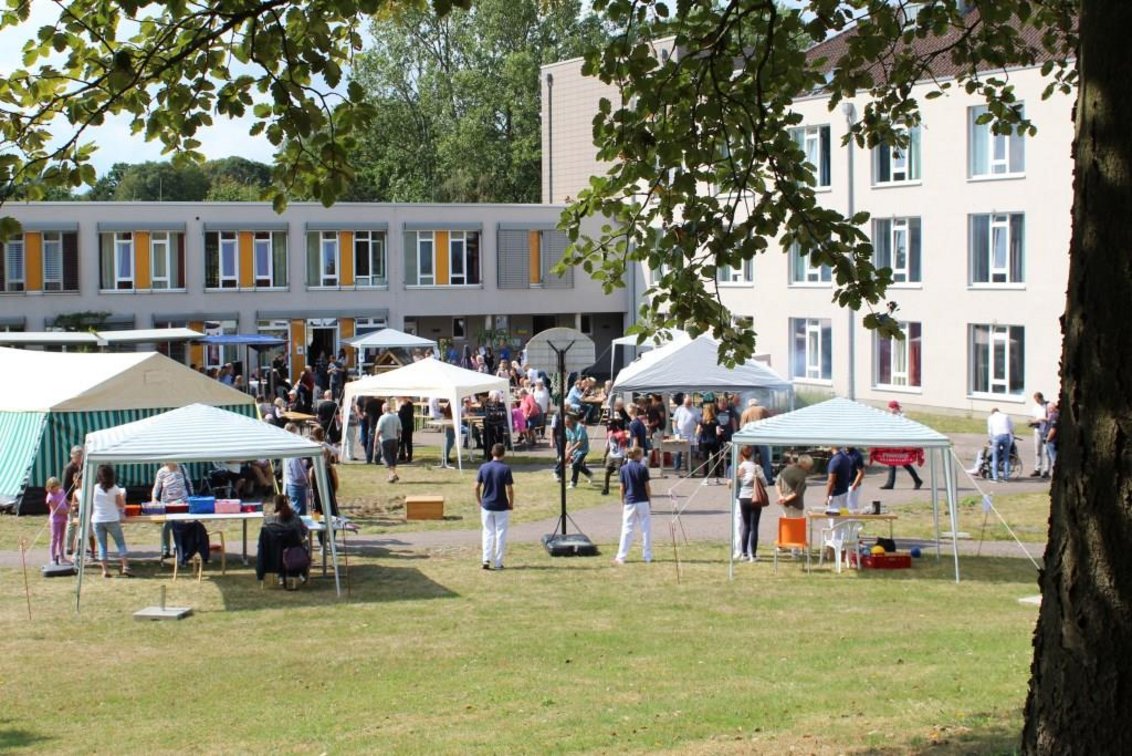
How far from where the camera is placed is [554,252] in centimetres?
5694

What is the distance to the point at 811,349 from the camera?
1909 inches

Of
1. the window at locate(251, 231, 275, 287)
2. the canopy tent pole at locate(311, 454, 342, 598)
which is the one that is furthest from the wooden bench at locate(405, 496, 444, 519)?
the window at locate(251, 231, 275, 287)

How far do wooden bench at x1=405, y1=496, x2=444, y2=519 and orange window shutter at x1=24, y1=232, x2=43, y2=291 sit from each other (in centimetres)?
3033

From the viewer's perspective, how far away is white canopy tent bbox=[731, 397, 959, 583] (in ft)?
59.6

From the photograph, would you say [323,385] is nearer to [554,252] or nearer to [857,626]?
[554,252]

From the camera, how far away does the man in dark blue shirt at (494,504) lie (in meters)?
18.7

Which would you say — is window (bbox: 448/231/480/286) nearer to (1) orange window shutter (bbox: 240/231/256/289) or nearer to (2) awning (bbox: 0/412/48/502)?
(1) orange window shutter (bbox: 240/231/256/289)

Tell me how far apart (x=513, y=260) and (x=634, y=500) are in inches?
1508

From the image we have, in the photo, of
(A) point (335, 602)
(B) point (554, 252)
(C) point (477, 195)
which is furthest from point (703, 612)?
(C) point (477, 195)

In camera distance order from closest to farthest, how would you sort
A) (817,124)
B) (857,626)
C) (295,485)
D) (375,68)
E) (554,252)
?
(857,626), (295,485), (817,124), (554,252), (375,68)

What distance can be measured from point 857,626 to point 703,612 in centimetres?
178

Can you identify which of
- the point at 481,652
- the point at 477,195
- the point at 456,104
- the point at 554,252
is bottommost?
the point at 481,652

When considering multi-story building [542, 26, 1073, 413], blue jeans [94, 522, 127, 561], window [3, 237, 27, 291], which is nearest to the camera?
blue jeans [94, 522, 127, 561]

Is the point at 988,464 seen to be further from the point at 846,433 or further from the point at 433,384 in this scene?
the point at 846,433
